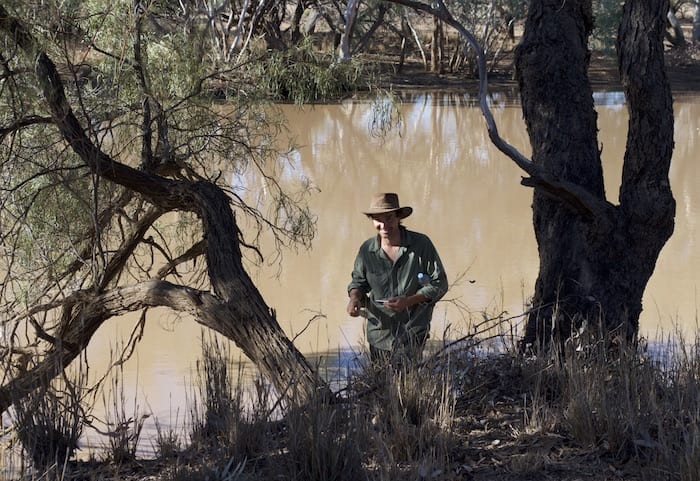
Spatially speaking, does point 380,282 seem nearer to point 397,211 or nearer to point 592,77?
point 397,211

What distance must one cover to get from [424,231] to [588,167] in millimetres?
6202

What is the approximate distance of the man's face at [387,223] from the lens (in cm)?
435

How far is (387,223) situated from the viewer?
14.3ft

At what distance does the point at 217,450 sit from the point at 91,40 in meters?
2.40

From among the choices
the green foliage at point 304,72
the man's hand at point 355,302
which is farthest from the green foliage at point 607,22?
the man's hand at point 355,302

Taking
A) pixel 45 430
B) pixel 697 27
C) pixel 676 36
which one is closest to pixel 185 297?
pixel 45 430

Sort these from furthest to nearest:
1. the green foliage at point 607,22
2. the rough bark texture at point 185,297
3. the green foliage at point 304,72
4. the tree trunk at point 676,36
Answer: the tree trunk at point 676,36 → the green foliage at point 607,22 → the green foliage at point 304,72 → the rough bark texture at point 185,297

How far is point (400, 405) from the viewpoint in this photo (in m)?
3.41

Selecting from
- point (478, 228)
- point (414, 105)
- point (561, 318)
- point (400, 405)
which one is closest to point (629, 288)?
point (561, 318)

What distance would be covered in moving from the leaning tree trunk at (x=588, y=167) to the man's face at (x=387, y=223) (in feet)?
2.11

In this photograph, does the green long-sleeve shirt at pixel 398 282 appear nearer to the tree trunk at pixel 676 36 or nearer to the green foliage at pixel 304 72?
the green foliage at pixel 304 72

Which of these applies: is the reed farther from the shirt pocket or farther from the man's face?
the man's face

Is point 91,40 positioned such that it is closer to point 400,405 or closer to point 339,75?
point 339,75

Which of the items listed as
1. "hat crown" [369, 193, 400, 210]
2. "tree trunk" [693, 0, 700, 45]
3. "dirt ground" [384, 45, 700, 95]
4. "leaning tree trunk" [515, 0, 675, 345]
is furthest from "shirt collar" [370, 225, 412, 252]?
"tree trunk" [693, 0, 700, 45]
